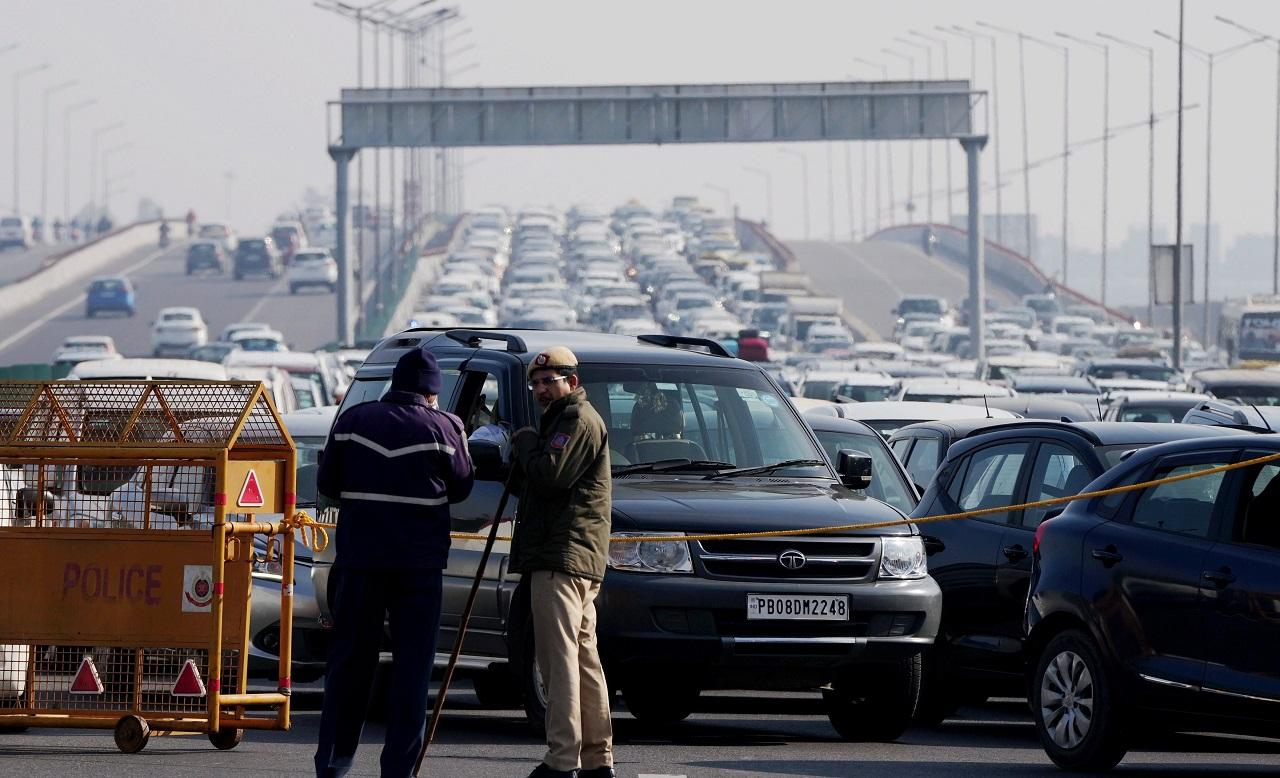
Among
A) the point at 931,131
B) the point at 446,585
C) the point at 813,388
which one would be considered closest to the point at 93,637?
the point at 446,585

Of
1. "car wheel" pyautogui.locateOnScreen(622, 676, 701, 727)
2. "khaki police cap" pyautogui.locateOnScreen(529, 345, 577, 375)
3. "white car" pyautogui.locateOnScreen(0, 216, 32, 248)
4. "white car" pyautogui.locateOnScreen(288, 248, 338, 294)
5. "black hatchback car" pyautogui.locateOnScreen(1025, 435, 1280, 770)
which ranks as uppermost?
"white car" pyautogui.locateOnScreen(0, 216, 32, 248)

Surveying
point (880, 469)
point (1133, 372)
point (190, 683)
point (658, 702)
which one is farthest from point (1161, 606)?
point (1133, 372)

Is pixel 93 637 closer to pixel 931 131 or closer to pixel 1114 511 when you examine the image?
pixel 1114 511

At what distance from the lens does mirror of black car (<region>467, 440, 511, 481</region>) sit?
10.5m

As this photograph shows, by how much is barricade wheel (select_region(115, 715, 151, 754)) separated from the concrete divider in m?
80.5

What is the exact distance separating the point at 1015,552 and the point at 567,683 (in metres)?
3.61

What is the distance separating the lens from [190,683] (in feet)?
34.3

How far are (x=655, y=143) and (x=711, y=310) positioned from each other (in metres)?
17.6

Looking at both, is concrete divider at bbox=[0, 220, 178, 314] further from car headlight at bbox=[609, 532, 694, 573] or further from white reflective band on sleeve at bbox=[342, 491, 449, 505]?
white reflective band on sleeve at bbox=[342, 491, 449, 505]

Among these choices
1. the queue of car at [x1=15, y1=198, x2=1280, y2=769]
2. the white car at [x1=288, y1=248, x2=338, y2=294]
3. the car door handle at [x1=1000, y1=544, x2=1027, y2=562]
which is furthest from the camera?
the white car at [x1=288, y1=248, x2=338, y2=294]

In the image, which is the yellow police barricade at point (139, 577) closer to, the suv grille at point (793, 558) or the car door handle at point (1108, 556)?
the suv grille at point (793, 558)

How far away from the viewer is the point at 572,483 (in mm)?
9375

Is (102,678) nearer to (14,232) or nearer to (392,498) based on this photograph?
(392,498)

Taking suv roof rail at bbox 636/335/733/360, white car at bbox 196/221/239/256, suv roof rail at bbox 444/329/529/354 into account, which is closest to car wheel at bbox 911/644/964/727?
suv roof rail at bbox 636/335/733/360
